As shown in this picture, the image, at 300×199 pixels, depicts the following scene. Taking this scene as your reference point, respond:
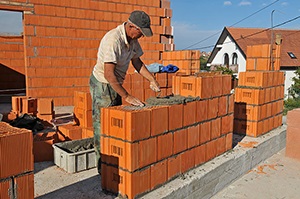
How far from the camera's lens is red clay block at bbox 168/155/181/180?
3122 mm

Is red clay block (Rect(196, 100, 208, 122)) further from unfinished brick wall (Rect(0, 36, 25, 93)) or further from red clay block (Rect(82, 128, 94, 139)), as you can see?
unfinished brick wall (Rect(0, 36, 25, 93))

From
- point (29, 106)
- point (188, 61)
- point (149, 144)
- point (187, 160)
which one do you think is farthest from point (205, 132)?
point (188, 61)

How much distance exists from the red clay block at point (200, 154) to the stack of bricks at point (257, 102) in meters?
1.90

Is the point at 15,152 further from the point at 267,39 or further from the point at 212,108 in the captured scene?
the point at 267,39

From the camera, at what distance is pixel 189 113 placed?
3346 millimetres

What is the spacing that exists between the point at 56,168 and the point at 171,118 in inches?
64.4

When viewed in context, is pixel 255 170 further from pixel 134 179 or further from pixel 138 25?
pixel 138 25

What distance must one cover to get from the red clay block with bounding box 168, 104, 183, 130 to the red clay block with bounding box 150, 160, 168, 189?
40 cm

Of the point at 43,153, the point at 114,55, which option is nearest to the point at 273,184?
the point at 114,55

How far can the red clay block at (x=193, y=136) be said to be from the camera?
3398mm

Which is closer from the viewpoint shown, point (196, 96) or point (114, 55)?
point (114, 55)

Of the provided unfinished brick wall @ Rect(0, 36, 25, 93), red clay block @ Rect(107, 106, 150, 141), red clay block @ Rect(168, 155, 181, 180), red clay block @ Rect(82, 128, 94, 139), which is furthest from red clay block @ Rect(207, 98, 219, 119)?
unfinished brick wall @ Rect(0, 36, 25, 93)

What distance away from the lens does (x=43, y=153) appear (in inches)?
150

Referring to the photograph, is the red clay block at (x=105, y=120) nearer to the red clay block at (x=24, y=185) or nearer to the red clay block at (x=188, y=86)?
the red clay block at (x=24, y=185)
